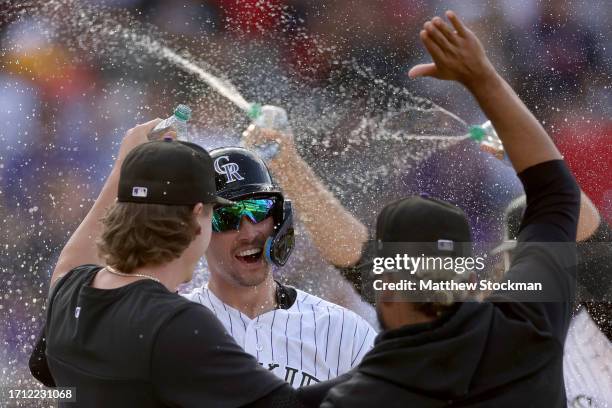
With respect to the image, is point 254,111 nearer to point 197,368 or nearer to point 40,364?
point 40,364

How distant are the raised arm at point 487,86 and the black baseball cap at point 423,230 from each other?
0.66 ft

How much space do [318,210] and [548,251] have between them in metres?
3.22

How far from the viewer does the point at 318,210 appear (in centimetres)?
477

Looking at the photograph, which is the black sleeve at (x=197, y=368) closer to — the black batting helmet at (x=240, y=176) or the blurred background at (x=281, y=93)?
the black batting helmet at (x=240, y=176)

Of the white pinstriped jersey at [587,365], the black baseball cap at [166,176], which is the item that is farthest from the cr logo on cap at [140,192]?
the white pinstriped jersey at [587,365]

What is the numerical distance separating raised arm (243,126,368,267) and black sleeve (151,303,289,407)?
10.00ft

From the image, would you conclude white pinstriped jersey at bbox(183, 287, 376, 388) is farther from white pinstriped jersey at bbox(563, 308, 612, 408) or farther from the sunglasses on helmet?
white pinstriped jersey at bbox(563, 308, 612, 408)

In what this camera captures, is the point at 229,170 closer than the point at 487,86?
No

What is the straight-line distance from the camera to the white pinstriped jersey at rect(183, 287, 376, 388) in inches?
92.7

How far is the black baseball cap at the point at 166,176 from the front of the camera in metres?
1.71

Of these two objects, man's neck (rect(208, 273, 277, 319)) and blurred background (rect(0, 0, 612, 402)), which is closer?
man's neck (rect(208, 273, 277, 319))

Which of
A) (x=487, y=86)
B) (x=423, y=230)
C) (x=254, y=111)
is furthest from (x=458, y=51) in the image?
(x=254, y=111)

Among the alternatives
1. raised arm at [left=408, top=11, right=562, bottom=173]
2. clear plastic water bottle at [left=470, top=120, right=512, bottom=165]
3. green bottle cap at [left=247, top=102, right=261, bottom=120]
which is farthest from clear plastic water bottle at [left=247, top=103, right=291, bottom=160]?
raised arm at [left=408, top=11, right=562, bottom=173]

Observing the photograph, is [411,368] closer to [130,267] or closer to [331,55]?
[130,267]
